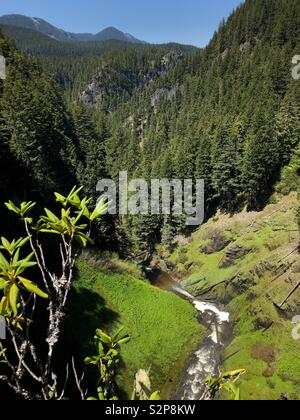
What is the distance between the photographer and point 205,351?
36906 millimetres

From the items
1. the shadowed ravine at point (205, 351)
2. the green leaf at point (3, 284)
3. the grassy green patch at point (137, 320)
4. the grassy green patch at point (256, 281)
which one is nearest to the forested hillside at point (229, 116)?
the grassy green patch at point (256, 281)

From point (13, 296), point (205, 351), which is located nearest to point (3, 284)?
point (13, 296)

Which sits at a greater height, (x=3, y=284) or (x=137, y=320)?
(x=3, y=284)

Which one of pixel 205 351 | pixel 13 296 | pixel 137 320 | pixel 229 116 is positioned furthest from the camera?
pixel 229 116

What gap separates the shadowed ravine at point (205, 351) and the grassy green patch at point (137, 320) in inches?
37.4

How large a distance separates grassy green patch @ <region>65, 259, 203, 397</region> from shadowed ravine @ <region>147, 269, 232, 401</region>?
951 millimetres

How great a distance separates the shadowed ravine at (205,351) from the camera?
3095 centimetres

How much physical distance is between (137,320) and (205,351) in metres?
9.38

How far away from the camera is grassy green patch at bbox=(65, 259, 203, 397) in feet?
94.6

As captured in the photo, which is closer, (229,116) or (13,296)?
(13,296)

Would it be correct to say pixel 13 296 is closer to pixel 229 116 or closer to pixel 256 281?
pixel 256 281

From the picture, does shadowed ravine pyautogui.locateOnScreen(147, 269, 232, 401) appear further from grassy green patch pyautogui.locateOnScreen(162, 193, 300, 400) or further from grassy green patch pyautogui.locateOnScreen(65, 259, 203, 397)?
grassy green patch pyautogui.locateOnScreen(162, 193, 300, 400)

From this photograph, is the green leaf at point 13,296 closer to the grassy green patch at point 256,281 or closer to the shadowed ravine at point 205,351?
the shadowed ravine at point 205,351

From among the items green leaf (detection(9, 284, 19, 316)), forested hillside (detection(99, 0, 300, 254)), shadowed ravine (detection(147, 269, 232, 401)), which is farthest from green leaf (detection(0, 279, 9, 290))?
forested hillside (detection(99, 0, 300, 254))
